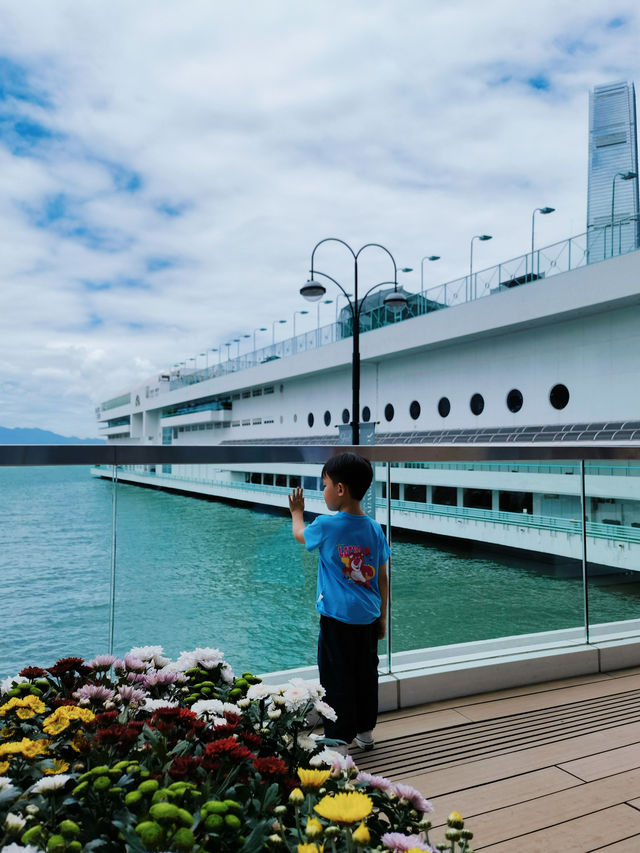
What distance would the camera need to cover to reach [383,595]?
2.58 m

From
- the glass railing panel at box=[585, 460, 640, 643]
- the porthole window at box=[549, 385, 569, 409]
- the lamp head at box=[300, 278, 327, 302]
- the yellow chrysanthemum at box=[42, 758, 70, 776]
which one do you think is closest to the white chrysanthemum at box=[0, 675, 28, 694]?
the yellow chrysanthemum at box=[42, 758, 70, 776]

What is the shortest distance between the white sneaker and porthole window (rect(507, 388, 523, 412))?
681 inches

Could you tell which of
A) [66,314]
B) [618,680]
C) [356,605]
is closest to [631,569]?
[618,680]

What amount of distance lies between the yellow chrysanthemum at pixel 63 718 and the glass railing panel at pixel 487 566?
216 centimetres

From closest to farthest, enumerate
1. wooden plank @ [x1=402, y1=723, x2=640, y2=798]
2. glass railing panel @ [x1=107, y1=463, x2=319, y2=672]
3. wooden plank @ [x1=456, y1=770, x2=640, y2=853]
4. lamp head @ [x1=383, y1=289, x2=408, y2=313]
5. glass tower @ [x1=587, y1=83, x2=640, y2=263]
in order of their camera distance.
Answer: wooden plank @ [x1=456, y1=770, x2=640, y2=853] < wooden plank @ [x1=402, y1=723, x2=640, y2=798] < glass railing panel @ [x1=107, y1=463, x2=319, y2=672] < lamp head @ [x1=383, y1=289, x2=408, y2=313] < glass tower @ [x1=587, y1=83, x2=640, y2=263]

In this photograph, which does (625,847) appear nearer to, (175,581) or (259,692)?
(259,692)

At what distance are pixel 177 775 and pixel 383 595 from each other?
153 cm

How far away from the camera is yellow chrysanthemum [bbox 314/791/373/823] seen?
0.96 metres

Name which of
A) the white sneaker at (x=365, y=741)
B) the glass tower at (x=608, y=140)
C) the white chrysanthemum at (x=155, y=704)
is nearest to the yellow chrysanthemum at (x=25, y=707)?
the white chrysanthemum at (x=155, y=704)

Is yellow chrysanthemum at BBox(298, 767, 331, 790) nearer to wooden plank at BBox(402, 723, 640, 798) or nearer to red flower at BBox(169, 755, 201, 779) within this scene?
red flower at BBox(169, 755, 201, 779)

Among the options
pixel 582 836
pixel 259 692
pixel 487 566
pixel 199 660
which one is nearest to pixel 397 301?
pixel 487 566

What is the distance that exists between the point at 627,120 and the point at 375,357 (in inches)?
1454

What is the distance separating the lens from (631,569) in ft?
13.7

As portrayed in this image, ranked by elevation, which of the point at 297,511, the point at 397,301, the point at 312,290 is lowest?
the point at 297,511
